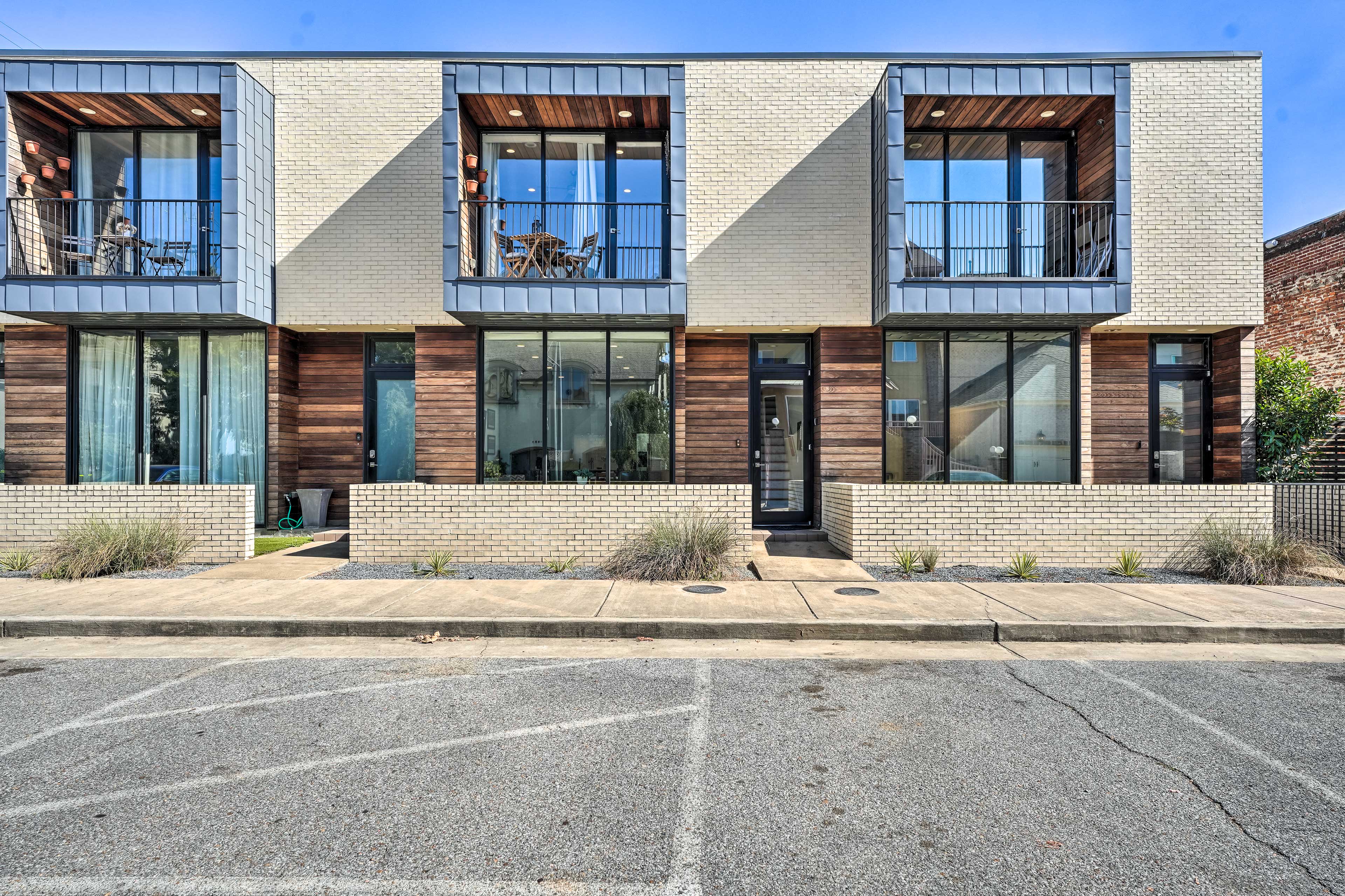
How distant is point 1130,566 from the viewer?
28.8 ft

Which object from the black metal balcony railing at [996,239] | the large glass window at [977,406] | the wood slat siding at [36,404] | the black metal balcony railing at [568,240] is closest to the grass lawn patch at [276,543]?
the wood slat siding at [36,404]

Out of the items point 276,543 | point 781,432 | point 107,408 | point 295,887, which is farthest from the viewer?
point 781,432

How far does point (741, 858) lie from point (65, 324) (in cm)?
1382

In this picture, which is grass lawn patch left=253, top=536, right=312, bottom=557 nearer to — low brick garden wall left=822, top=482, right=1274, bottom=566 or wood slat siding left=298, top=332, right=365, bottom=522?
wood slat siding left=298, top=332, right=365, bottom=522

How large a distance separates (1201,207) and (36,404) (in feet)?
63.1

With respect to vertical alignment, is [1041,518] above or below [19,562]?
above

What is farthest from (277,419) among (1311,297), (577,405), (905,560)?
(1311,297)

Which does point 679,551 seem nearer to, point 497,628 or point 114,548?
point 497,628

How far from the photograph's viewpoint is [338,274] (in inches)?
454

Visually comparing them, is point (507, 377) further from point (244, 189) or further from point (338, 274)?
point (244, 189)

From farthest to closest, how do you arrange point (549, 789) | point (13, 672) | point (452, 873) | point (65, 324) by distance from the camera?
point (65, 324), point (13, 672), point (549, 789), point (452, 873)

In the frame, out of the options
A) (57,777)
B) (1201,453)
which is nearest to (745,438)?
(1201,453)

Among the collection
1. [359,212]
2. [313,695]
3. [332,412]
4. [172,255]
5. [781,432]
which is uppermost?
[359,212]

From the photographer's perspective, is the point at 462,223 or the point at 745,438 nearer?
the point at 462,223
